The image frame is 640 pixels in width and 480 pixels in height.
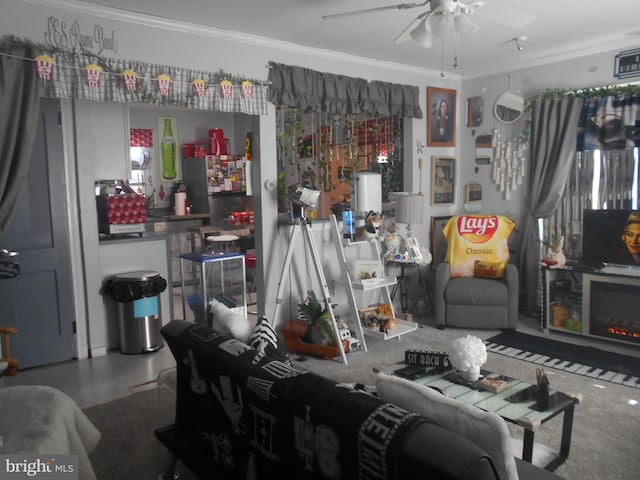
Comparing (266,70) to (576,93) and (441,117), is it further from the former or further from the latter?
(576,93)

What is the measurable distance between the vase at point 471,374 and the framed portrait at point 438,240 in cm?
290

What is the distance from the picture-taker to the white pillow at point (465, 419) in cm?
130

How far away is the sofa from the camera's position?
1133 millimetres

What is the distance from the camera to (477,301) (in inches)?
177

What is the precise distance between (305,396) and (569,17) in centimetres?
359

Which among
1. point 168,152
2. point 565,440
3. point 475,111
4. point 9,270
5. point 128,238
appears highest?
point 475,111

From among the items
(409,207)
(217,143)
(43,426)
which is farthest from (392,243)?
(217,143)

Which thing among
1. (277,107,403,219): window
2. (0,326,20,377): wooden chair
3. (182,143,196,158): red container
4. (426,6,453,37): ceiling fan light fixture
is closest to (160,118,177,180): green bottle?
(182,143,196,158): red container

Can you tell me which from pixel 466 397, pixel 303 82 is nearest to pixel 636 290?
pixel 466 397

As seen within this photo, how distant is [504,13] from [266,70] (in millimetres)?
1993

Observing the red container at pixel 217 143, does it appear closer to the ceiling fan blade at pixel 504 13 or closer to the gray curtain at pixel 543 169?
the gray curtain at pixel 543 169

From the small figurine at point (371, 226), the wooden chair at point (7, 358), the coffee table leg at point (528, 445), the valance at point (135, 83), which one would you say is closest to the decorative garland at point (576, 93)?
the small figurine at point (371, 226)

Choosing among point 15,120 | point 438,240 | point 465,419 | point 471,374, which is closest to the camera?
point 465,419

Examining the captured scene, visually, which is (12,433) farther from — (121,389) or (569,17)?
(569,17)
